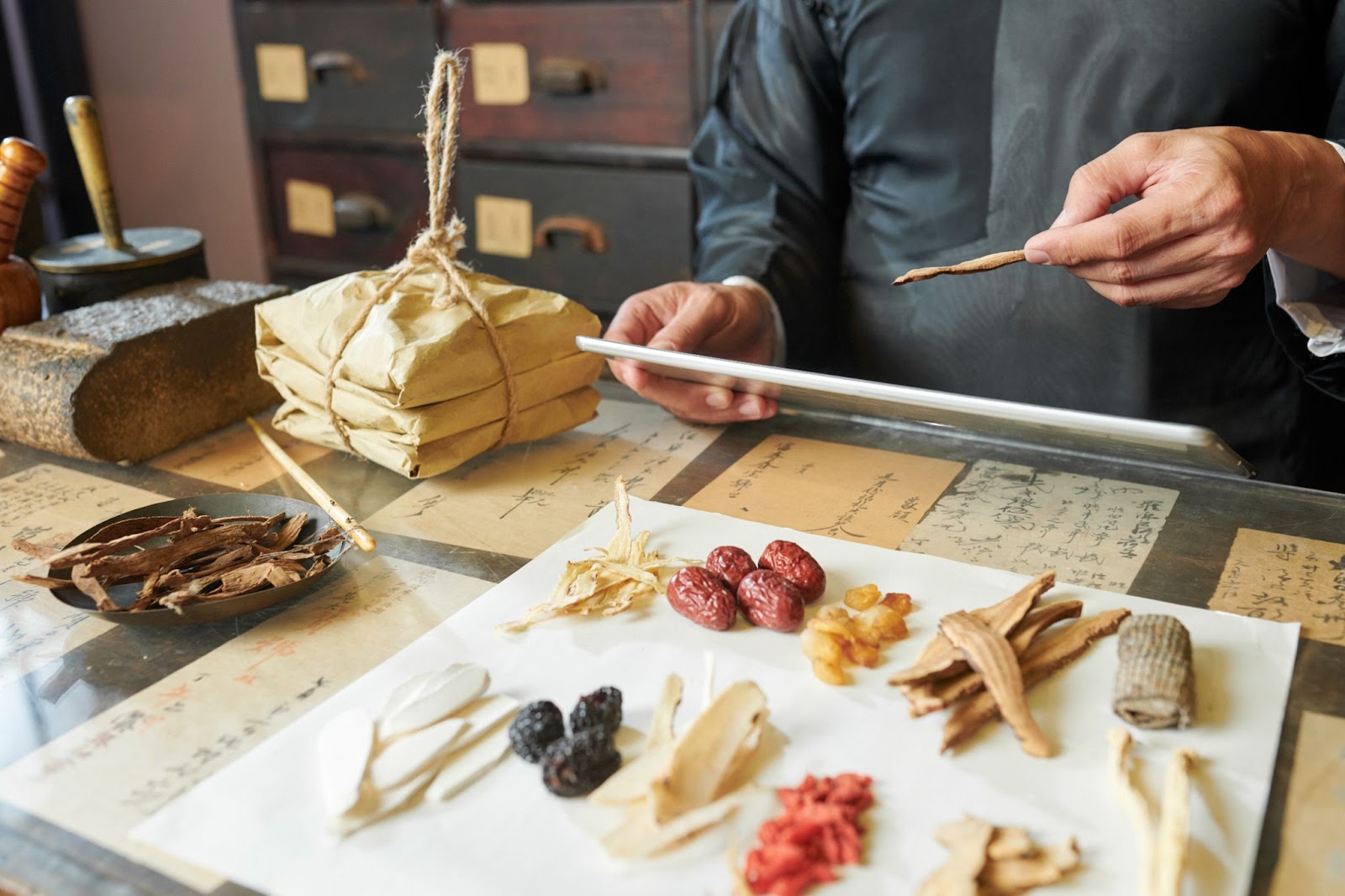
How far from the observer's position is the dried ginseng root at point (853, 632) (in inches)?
27.2

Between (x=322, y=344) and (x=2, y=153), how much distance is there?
407 mm

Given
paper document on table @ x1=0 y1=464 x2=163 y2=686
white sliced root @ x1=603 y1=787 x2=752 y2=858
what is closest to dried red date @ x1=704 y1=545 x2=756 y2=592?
white sliced root @ x1=603 y1=787 x2=752 y2=858

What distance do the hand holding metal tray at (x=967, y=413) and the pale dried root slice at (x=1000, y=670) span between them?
0.17 m

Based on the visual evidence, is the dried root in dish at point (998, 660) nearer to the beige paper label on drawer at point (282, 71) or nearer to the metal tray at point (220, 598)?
the metal tray at point (220, 598)

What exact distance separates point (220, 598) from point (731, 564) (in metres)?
0.35

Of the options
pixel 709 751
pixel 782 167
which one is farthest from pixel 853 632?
pixel 782 167

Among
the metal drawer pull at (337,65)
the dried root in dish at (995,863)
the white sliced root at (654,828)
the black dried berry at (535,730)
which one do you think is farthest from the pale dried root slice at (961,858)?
the metal drawer pull at (337,65)

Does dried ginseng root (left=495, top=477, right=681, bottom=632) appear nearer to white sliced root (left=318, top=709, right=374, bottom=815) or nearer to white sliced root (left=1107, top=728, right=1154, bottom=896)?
white sliced root (left=318, top=709, right=374, bottom=815)

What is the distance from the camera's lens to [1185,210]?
0.89 m

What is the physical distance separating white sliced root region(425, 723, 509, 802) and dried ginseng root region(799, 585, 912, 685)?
0.65 feet

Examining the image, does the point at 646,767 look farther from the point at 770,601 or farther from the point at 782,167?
the point at 782,167

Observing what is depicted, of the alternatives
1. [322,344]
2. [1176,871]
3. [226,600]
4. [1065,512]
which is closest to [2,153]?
[322,344]

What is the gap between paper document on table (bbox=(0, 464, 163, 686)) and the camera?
0.75 meters

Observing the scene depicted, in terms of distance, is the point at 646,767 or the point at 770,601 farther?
the point at 770,601
